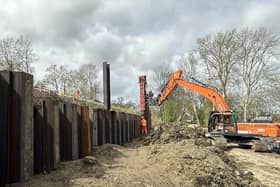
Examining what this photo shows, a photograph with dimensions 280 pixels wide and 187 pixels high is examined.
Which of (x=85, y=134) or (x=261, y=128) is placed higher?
(x=85, y=134)

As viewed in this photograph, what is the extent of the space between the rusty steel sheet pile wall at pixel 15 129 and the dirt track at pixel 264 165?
24.3 ft

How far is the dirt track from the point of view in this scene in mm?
10004

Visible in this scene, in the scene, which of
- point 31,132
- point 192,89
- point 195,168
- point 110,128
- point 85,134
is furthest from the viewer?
point 192,89

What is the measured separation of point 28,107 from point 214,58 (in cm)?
3704

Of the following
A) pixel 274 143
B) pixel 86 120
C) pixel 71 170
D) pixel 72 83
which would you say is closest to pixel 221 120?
pixel 274 143

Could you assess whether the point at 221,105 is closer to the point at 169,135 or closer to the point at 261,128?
the point at 261,128

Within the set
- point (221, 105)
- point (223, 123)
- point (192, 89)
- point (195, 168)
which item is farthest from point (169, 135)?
point (195, 168)

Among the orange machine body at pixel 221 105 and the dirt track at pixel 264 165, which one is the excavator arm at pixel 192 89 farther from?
the dirt track at pixel 264 165

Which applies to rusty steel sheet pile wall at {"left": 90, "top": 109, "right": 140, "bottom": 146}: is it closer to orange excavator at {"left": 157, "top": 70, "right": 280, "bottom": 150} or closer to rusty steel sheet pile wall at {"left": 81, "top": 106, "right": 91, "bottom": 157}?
rusty steel sheet pile wall at {"left": 81, "top": 106, "right": 91, "bottom": 157}

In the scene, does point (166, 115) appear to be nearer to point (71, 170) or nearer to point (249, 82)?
point (249, 82)

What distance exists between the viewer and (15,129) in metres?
4.83

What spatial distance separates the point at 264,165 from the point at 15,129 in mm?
11227

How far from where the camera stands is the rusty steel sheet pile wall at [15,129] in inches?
184

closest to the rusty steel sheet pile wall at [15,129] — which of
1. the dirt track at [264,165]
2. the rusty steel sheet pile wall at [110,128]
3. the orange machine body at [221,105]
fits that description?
the rusty steel sheet pile wall at [110,128]
